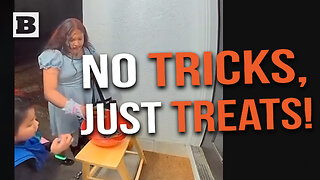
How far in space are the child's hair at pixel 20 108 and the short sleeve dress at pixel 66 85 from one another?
0.10 m

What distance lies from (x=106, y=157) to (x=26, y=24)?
0.64 metres

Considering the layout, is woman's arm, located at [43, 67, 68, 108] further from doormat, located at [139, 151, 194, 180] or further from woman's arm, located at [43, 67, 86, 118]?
doormat, located at [139, 151, 194, 180]

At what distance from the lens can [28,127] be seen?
1.13 m

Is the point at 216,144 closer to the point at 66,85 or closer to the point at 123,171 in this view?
the point at 123,171

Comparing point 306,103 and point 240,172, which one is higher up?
A: point 306,103

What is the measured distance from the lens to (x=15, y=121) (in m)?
1.15

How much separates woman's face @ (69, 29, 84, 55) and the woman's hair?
11 mm

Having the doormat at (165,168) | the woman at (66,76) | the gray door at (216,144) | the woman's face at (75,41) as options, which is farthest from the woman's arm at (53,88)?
the gray door at (216,144)

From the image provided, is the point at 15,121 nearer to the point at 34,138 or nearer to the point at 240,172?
the point at 34,138

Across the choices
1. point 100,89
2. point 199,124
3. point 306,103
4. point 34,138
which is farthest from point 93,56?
A: point 306,103

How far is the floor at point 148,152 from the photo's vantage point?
1104 millimetres

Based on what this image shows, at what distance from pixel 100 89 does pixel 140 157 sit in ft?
1.04

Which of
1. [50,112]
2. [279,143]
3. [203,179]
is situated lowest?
[203,179]

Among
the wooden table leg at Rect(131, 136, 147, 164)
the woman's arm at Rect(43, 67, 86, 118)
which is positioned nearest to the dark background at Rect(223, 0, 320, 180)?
the wooden table leg at Rect(131, 136, 147, 164)
